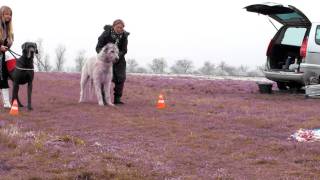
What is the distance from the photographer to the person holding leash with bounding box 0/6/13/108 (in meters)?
10.6

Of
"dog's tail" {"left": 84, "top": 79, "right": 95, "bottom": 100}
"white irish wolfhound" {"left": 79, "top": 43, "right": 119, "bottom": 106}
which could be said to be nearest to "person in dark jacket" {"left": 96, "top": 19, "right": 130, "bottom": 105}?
"white irish wolfhound" {"left": 79, "top": 43, "right": 119, "bottom": 106}

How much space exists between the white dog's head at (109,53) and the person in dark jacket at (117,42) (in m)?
0.41

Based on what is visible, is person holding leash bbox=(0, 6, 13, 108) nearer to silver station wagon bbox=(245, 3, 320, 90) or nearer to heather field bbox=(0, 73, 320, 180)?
heather field bbox=(0, 73, 320, 180)

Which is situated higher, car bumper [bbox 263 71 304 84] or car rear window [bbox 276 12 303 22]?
car rear window [bbox 276 12 303 22]

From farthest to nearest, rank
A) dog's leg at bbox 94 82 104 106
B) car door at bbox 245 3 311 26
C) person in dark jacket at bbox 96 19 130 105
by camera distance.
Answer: car door at bbox 245 3 311 26, person in dark jacket at bbox 96 19 130 105, dog's leg at bbox 94 82 104 106

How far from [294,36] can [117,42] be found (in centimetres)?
548

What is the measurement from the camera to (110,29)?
11969 mm

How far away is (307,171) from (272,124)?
3240mm

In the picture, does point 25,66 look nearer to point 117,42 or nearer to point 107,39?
point 107,39

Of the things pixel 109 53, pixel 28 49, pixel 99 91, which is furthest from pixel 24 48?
pixel 99 91

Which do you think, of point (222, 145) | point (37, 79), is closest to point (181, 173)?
point (222, 145)

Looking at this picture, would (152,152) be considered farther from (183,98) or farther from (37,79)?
(37,79)

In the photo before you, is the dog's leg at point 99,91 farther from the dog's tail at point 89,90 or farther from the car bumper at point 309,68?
the car bumper at point 309,68

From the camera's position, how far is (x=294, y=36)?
49.5ft
